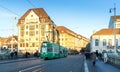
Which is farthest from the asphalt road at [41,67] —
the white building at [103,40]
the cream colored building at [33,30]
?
the cream colored building at [33,30]

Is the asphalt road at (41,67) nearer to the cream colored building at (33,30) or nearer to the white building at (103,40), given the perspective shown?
the white building at (103,40)

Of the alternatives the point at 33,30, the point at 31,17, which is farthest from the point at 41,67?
the point at 31,17

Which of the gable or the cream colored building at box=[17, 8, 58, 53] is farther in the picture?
the gable

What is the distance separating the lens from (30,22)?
130 meters

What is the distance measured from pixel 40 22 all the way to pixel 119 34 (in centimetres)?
4206

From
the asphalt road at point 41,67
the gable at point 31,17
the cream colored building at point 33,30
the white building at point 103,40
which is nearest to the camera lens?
the asphalt road at point 41,67

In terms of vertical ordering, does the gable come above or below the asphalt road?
above

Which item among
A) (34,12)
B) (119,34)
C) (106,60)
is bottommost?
(106,60)

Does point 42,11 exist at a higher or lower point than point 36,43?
higher

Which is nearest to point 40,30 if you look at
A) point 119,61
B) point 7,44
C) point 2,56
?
point 7,44

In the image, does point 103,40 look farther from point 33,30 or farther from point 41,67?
point 41,67

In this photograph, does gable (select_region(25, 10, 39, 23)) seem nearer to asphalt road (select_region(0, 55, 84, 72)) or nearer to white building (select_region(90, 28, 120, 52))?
white building (select_region(90, 28, 120, 52))

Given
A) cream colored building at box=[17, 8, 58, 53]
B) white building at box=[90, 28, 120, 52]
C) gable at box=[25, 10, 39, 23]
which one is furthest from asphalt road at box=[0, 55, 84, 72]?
gable at box=[25, 10, 39, 23]

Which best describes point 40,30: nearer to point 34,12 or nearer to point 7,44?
point 34,12
